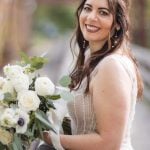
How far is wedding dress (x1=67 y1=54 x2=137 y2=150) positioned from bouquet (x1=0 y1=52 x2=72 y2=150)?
15 centimetres

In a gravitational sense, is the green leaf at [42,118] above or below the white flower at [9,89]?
below

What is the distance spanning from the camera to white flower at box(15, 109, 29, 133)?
388cm

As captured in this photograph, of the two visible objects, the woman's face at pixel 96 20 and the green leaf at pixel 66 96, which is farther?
the woman's face at pixel 96 20

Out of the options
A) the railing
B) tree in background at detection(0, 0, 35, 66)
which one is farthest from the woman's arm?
tree in background at detection(0, 0, 35, 66)

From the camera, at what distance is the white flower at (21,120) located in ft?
12.7

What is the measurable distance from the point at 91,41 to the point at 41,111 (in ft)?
1.87

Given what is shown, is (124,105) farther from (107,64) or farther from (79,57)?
(79,57)

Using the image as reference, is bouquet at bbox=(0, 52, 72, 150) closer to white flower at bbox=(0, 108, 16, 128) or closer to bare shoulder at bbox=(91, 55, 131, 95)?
white flower at bbox=(0, 108, 16, 128)

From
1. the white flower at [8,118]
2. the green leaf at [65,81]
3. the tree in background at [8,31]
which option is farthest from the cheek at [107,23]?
the tree in background at [8,31]

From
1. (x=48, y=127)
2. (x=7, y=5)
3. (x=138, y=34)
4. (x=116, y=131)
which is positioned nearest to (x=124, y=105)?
(x=116, y=131)

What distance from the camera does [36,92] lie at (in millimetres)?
3992

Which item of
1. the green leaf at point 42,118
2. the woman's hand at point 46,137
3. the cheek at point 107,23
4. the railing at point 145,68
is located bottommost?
the railing at point 145,68

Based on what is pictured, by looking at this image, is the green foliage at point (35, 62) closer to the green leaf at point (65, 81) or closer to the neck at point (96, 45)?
the green leaf at point (65, 81)

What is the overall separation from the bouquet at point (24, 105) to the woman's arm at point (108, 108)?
0.51 feet
